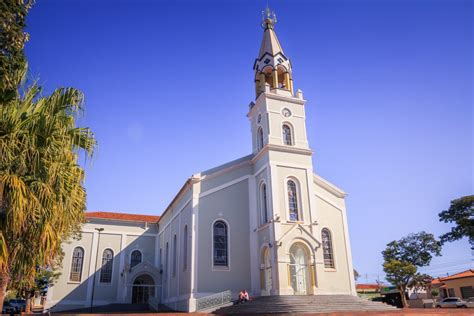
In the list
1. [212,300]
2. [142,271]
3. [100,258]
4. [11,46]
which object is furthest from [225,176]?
[100,258]

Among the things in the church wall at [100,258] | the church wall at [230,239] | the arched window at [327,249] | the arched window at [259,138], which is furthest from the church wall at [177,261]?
the arched window at [327,249]

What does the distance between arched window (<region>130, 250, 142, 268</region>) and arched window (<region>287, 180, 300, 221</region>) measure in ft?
62.4

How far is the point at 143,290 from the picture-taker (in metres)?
33.1

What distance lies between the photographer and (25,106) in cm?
821

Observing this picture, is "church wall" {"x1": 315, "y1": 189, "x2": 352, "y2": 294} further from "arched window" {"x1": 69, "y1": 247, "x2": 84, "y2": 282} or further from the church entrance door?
"arched window" {"x1": 69, "y1": 247, "x2": 84, "y2": 282}

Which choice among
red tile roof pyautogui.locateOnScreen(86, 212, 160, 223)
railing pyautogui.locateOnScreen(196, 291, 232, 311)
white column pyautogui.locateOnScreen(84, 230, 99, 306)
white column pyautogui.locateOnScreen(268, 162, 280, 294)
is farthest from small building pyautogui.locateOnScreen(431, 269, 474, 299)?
white column pyautogui.locateOnScreen(84, 230, 99, 306)

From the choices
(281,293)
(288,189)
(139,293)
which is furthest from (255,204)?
(139,293)

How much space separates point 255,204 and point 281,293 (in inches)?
250

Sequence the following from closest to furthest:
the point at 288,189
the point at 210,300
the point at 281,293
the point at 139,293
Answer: the point at 281,293
the point at 210,300
the point at 288,189
the point at 139,293

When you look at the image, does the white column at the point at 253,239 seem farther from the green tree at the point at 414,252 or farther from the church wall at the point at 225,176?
the green tree at the point at 414,252

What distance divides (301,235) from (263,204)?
3299 mm

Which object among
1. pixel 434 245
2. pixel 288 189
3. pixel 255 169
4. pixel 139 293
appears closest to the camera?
pixel 288 189

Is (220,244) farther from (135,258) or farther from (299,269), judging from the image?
(135,258)

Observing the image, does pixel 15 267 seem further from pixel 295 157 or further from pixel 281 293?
pixel 295 157
